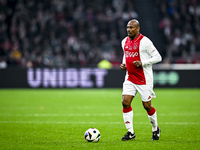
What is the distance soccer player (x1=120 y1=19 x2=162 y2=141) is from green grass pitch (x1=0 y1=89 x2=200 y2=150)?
1.41 feet

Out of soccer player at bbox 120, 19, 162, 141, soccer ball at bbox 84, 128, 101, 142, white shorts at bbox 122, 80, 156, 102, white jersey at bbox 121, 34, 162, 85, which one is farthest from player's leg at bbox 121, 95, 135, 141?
soccer ball at bbox 84, 128, 101, 142

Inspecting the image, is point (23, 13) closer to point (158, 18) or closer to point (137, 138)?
point (158, 18)

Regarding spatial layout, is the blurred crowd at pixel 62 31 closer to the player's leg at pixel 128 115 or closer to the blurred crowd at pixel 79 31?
the blurred crowd at pixel 79 31

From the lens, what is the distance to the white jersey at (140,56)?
241 inches

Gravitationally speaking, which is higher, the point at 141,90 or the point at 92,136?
the point at 141,90

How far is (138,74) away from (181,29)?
19.7 metres

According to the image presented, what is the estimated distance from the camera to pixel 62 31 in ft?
78.3

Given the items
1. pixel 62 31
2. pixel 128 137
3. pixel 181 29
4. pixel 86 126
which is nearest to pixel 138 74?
pixel 128 137

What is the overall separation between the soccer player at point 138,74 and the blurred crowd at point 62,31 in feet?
48.3

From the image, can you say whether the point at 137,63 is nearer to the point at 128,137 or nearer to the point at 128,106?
the point at 128,106

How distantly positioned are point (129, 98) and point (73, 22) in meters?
19.3

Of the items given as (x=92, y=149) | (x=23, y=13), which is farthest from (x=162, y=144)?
(x=23, y=13)

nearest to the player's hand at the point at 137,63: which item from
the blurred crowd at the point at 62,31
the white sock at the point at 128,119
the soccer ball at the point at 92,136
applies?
the white sock at the point at 128,119

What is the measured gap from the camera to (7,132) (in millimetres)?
6953
